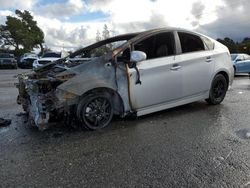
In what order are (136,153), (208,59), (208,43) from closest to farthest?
(136,153) < (208,59) < (208,43)

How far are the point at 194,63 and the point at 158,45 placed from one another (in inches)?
35.3

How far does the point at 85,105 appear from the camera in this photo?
5.75 metres

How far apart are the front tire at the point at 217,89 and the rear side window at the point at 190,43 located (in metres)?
0.82

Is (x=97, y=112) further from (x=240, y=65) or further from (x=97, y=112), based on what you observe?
(x=240, y=65)

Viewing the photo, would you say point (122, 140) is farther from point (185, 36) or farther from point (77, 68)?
point (185, 36)

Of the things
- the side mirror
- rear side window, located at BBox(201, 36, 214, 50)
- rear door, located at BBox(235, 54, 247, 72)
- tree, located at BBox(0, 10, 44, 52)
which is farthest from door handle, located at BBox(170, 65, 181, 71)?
tree, located at BBox(0, 10, 44, 52)

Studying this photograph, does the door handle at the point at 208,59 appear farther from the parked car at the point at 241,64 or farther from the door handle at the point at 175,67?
the parked car at the point at 241,64

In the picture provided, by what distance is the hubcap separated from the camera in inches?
230

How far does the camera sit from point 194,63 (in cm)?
706

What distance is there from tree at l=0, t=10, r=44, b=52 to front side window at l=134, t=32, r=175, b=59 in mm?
55241

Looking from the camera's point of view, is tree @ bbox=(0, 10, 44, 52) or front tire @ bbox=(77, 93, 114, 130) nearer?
front tire @ bbox=(77, 93, 114, 130)

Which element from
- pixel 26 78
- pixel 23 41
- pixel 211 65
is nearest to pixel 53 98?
pixel 26 78

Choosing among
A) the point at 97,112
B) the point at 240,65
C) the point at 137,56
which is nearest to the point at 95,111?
the point at 97,112

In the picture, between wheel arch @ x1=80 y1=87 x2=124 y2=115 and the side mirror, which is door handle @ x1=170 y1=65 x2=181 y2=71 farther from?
wheel arch @ x1=80 y1=87 x2=124 y2=115
